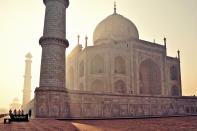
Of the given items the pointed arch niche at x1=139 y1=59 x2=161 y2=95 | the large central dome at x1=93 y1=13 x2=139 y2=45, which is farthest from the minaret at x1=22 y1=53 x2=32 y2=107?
the pointed arch niche at x1=139 y1=59 x2=161 y2=95

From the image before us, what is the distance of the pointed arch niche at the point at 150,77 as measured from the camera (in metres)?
28.6

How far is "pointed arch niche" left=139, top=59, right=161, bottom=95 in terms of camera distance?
2858 cm

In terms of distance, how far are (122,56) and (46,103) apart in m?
13.9

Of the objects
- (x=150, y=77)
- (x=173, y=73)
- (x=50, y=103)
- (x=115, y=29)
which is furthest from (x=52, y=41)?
(x=173, y=73)

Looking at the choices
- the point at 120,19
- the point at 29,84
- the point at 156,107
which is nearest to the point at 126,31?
the point at 120,19

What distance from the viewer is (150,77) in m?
29.4

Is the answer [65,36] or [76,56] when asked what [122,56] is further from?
[65,36]

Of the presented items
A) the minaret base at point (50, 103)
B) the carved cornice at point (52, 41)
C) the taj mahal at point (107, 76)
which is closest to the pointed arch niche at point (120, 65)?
the taj mahal at point (107, 76)

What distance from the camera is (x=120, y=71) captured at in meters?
26.8

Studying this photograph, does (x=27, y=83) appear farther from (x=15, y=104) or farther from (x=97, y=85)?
(x=15, y=104)

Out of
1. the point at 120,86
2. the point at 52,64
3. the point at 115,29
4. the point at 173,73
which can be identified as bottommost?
the point at 120,86

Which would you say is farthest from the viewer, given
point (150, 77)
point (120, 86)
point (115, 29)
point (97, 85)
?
point (115, 29)

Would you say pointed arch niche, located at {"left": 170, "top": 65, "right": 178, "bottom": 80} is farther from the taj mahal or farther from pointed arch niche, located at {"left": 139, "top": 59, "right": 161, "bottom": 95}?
pointed arch niche, located at {"left": 139, "top": 59, "right": 161, "bottom": 95}

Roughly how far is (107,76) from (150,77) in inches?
312
